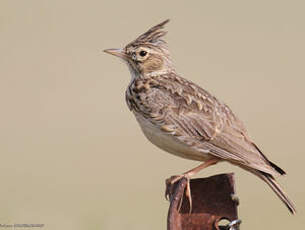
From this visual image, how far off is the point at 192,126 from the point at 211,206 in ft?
5.71

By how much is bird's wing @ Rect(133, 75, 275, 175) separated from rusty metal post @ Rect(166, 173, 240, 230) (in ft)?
4.03

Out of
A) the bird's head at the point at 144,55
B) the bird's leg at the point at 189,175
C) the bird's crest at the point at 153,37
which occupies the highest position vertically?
the bird's crest at the point at 153,37

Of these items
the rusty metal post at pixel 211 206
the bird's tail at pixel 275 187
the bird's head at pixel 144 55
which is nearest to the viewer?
the rusty metal post at pixel 211 206

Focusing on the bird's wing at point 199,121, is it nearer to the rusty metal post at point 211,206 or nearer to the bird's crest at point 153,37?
the bird's crest at point 153,37

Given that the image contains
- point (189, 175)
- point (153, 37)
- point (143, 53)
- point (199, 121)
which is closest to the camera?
point (189, 175)

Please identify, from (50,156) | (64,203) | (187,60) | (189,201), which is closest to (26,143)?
(50,156)

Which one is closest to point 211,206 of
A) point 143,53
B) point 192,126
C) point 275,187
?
point 275,187

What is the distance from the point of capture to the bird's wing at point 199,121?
18.8 feet

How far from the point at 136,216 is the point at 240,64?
321 inches

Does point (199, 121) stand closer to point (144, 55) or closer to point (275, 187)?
point (275, 187)

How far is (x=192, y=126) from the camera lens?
601cm

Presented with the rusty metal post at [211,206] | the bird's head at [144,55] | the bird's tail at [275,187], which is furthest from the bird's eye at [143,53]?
the rusty metal post at [211,206]

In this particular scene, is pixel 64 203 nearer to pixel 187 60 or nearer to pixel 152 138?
pixel 152 138

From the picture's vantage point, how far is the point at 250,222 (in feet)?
31.0
